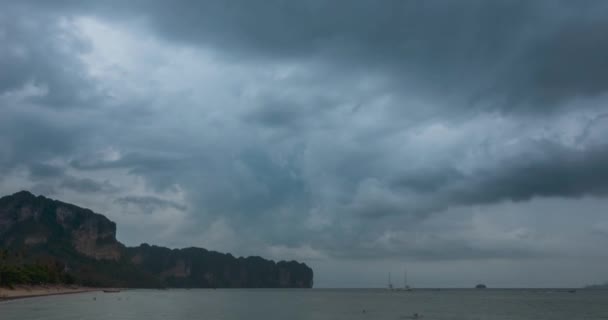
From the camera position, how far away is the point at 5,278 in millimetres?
195000

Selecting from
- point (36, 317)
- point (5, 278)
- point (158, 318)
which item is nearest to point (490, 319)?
point (158, 318)

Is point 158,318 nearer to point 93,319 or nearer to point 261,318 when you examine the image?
point 93,319

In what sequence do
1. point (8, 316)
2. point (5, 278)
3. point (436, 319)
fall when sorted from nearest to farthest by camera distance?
point (8, 316) < point (436, 319) < point (5, 278)

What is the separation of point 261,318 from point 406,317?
106 feet

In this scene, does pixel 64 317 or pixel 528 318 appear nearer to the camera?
pixel 64 317

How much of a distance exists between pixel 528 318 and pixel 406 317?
2695cm

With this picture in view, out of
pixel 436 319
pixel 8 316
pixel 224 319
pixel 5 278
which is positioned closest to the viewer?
pixel 8 316

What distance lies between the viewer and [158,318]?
384 feet

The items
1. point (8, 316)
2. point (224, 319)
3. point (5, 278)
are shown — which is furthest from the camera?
point (5, 278)

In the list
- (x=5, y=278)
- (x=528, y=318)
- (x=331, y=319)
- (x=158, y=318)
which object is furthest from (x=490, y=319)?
(x=5, y=278)

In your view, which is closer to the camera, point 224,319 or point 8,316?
point 8,316

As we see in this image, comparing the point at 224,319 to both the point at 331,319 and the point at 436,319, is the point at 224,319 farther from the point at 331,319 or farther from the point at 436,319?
the point at 436,319

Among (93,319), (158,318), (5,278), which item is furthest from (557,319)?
(5,278)

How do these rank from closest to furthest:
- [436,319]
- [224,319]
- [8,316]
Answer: [8,316] < [224,319] < [436,319]
